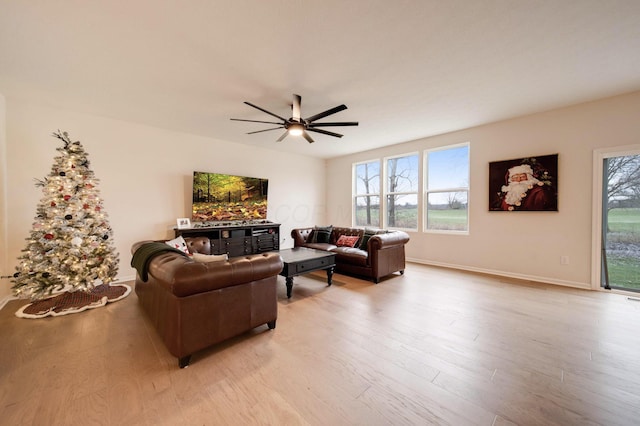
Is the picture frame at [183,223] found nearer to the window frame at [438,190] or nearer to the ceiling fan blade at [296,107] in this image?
the ceiling fan blade at [296,107]

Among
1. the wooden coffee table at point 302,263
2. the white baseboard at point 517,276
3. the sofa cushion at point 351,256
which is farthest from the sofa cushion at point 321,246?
the white baseboard at point 517,276

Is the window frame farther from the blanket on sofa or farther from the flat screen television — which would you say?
the blanket on sofa

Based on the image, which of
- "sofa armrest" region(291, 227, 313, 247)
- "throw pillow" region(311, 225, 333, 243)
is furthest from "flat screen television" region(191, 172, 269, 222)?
"throw pillow" region(311, 225, 333, 243)

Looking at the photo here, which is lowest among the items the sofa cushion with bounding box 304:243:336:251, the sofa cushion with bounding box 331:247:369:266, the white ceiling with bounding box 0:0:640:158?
the sofa cushion with bounding box 331:247:369:266

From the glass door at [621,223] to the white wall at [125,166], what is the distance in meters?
5.96

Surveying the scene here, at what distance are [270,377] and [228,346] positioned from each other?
610mm

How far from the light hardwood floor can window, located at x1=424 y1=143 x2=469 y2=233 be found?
2247 millimetres

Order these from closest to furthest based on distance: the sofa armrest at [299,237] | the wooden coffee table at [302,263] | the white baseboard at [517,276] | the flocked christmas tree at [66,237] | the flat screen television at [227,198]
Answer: the flocked christmas tree at [66,237], the wooden coffee table at [302,263], the white baseboard at [517,276], the flat screen television at [227,198], the sofa armrest at [299,237]

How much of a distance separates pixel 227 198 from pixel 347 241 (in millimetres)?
2659

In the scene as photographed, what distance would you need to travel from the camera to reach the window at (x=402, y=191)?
18.3 ft

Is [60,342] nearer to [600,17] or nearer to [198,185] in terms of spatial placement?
[198,185]

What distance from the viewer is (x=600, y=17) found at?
1941 mm

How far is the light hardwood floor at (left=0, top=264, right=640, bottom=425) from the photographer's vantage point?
56.8 inches

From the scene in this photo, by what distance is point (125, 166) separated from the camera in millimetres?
4125
